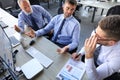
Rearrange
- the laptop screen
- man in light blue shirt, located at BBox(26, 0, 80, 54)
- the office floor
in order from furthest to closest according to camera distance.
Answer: the office floor < man in light blue shirt, located at BBox(26, 0, 80, 54) < the laptop screen

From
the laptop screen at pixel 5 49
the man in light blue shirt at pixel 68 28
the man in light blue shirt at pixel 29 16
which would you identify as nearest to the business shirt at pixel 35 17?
the man in light blue shirt at pixel 29 16

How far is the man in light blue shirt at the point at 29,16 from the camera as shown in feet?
7.18

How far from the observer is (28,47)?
5.71ft

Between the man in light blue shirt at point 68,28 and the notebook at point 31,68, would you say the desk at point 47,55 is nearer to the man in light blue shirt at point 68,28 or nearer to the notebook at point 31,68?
the notebook at point 31,68

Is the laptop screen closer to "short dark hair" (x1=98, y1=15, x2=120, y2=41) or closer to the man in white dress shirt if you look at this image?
the man in white dress shirt

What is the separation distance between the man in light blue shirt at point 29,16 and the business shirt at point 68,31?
36 centimetres

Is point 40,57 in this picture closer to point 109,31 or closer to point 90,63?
point 90,63

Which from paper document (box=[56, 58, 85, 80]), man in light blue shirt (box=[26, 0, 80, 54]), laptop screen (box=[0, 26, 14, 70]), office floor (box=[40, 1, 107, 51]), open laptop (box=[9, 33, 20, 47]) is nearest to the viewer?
laptop screen (box=[0, 26, 14, 70])

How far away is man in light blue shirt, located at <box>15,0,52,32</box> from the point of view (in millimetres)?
2189

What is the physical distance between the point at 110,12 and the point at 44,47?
1543 millimetres

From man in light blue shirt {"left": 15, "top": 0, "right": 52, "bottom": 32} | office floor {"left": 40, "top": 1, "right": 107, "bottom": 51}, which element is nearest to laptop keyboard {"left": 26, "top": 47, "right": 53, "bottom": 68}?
man in light blue shirt {"left": 15, "top": 0, "right": 52, "bottom": 32}

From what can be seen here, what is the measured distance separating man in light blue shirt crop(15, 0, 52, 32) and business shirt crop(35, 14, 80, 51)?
0.36 metres

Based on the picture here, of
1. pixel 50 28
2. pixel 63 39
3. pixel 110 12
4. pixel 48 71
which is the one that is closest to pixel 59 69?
pixel 48 71

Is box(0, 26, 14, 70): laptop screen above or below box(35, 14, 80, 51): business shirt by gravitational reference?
above
